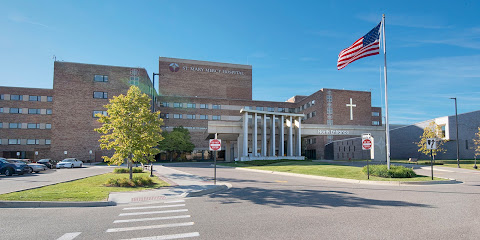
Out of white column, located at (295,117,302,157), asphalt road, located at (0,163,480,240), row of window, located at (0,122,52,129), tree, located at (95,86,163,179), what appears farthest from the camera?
row of window, located at (0,122,52,129)

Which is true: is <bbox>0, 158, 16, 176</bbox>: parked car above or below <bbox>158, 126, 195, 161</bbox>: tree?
below

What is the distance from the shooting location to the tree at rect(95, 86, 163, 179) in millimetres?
17328

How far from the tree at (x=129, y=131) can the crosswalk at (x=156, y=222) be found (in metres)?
7.63

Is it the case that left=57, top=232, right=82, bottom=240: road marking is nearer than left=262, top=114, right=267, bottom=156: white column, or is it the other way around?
left=57, top=232, right=82, bottom=240: road marking

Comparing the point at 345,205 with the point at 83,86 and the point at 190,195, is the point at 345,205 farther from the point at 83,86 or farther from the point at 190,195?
the point at 83,86

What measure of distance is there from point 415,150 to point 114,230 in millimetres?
64082

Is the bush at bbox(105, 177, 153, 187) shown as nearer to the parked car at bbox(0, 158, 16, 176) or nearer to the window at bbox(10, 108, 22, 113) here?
the parked car at bbox(0, 158, 16, 176)

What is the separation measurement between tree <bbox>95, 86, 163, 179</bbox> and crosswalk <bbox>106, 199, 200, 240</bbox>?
7634 millimetres

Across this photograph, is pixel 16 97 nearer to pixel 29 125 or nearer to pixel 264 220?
pixel 29 125

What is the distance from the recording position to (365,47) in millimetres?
20250

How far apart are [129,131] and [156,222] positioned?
1081 centimetres

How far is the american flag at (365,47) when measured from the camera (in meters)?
19.8

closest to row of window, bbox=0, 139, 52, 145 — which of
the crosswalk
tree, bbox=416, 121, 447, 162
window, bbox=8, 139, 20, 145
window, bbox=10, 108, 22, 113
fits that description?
window, bbox=8, 139, 20, 145

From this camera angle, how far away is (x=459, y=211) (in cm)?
891
